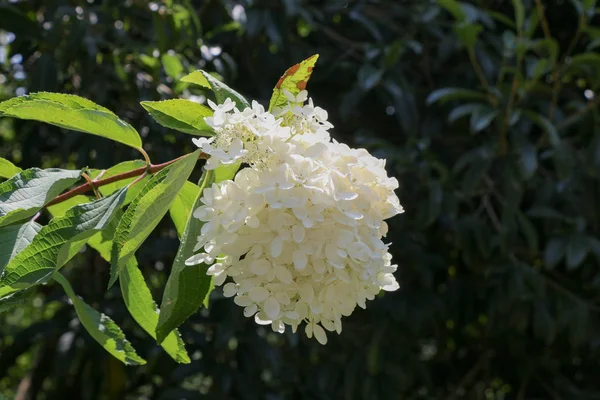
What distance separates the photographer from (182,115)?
689 mm

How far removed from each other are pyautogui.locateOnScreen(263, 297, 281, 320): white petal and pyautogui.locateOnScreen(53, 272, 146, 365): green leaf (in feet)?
0.70

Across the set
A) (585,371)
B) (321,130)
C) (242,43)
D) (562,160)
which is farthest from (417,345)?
(321,130)

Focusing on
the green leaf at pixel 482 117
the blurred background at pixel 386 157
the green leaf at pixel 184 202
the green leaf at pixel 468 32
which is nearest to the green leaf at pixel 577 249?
the blurred background at pixel 386 157

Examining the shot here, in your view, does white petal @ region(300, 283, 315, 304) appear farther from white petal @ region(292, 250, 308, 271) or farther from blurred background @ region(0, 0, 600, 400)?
blurred background @ region(0, 0, 600, 400)

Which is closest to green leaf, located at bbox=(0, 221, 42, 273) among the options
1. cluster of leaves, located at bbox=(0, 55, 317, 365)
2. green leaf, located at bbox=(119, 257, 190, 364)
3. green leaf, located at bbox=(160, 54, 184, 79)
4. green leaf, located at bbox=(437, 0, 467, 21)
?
cluster of leaves, located at bbox=(0, 55, 317, 365)

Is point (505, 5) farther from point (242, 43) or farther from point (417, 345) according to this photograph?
point (417, 345)

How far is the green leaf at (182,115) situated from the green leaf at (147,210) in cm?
5

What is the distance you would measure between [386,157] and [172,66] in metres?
0.56

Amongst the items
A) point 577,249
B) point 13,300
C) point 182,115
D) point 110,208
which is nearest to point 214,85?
point 182,115

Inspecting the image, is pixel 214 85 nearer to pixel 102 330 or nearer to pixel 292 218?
pixel 292 218

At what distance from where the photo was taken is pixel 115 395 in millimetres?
2303

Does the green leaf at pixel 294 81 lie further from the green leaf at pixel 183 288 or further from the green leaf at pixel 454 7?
the green leaf at pixel 454 7

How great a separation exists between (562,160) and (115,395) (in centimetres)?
146

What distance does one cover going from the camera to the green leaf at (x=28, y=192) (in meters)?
0.66
